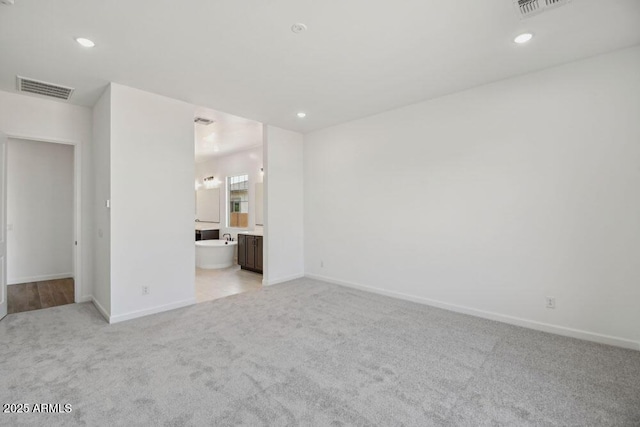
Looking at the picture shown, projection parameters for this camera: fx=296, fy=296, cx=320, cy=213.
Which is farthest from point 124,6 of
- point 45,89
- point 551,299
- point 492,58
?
point 551,299

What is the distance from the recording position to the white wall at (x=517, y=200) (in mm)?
2816

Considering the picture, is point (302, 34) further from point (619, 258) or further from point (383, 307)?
point (619, 258)

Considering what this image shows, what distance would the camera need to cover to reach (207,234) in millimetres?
8258

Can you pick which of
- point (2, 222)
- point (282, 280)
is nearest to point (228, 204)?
point (282, 280)

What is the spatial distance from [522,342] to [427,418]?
168 cm

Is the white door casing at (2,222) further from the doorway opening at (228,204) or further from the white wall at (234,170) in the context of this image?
the white wall at (234,170)

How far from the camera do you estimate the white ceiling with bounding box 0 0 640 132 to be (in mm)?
2244

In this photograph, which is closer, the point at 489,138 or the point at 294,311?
the point at 489,138

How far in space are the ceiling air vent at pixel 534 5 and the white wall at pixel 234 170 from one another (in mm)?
5257

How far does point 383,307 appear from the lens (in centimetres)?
398

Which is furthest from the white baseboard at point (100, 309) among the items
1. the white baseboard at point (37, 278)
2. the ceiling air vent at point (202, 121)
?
the ceiling air vent at point (202, 121)

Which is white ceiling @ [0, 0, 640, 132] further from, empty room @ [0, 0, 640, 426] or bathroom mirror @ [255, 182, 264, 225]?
bathroom mirror @ [255, 182, 264, 225]

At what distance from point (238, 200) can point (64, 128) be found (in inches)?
166

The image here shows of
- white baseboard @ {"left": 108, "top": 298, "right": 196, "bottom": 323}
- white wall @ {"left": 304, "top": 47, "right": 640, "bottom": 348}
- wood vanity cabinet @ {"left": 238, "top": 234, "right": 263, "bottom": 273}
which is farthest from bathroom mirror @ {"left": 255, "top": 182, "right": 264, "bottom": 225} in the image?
white baseboard @ {"left": 108, "top": 298, "right": 196, "bottom": 323}
